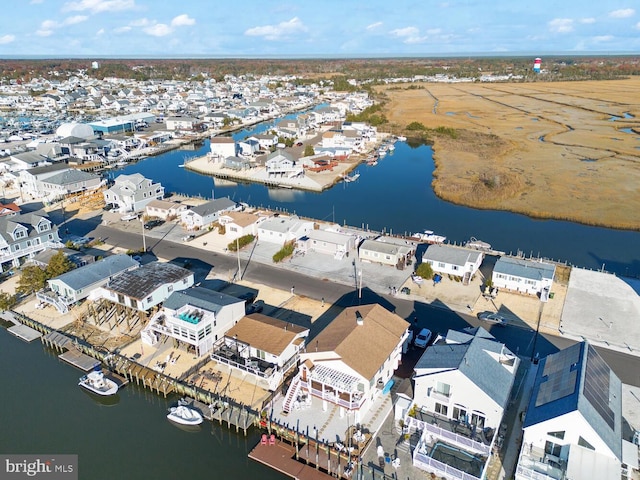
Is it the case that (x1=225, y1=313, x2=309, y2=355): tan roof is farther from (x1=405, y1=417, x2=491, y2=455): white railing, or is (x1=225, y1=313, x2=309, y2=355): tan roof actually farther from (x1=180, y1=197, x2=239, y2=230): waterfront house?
(x1=180, y1=197, x2=239, y2=230): waterfront house

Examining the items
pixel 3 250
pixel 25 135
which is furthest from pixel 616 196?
pixel 25 135

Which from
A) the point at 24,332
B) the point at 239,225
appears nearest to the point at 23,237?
the point at 24,332

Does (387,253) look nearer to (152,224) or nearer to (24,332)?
(152,224)

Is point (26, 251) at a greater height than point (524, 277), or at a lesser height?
greater

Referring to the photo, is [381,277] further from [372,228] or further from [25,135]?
[25,135]

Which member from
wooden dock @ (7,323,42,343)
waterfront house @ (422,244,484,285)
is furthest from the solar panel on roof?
wooden dock @ (7,323,42,343)

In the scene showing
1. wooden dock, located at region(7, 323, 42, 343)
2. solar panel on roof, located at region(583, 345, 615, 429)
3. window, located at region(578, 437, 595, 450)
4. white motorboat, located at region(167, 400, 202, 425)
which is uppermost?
solar panel on roof, located at region(583, 345, 615, 429)

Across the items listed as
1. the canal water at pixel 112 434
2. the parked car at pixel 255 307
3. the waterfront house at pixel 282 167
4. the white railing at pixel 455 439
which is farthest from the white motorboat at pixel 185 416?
the waterfront house at pixel 282 167
